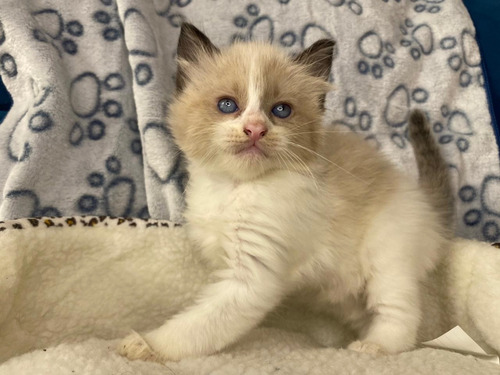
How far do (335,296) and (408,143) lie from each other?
804mm

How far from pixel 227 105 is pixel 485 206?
1.09 m

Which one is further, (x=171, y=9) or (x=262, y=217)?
(x=171, y=9)

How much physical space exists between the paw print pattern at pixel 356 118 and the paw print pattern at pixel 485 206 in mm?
388

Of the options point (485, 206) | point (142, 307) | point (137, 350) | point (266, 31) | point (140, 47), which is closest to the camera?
point (137, 350)

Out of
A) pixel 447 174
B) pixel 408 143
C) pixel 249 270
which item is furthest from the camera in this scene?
pixel 408 143

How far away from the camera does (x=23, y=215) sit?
130 cm

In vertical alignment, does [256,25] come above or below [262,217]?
above

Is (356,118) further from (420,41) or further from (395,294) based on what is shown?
(395,294)

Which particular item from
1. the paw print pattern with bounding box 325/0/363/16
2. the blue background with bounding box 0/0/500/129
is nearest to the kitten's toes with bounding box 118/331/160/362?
the paw print pattern with bounding box 325/0/363/16

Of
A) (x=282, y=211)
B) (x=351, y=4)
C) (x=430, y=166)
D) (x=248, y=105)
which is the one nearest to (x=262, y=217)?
(x=282, y=211)

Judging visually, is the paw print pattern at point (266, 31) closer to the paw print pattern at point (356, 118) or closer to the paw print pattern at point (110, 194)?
the paw print pattern at point (356, 118)

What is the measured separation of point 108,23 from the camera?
1.55 m

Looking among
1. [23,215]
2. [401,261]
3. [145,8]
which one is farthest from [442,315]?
[145,8]

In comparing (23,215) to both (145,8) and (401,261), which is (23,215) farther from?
(401,261)
